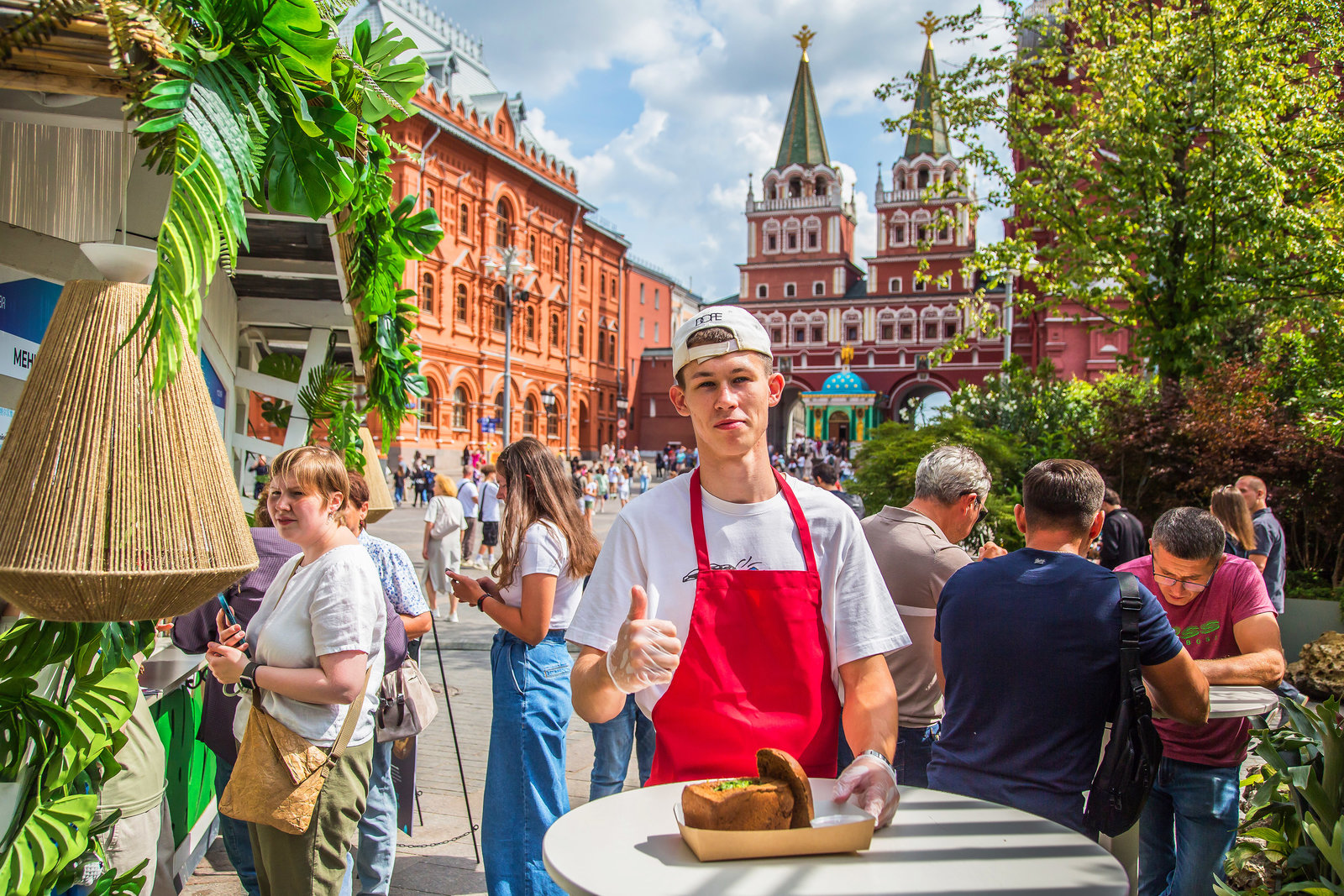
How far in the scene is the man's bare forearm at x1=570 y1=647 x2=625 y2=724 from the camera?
1.86 m

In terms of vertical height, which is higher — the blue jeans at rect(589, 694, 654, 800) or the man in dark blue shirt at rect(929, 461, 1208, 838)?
the man in dark blue shirt at rect(929, 461, 1208, 838)

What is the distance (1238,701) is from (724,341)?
90.8 inches

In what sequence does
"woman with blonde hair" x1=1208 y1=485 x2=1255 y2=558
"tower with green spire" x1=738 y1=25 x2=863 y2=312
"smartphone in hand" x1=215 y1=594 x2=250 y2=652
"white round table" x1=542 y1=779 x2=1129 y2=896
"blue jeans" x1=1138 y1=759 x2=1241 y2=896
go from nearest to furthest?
"white round table" x1=542 y1=779 x2=1129 y2=896 < "smartphone in hand" x1=215 y1=594 x2=250 y2=652 < "blue jeans" x1=1138 y1=759 x2=1241 y2=896 < "woman with blonde hair" x1=1208 y1=485 x2=1255 y2=558 < "tower with green spire" x1=738 y1=25 x2=863 y2=312

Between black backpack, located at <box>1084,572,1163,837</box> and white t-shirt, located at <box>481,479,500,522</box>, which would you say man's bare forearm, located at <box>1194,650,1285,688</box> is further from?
white t-shirt, located at <box>481,479,500,522</box>

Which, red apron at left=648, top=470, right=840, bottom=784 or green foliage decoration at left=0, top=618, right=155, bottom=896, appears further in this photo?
green foliage decoration at left=0, top=618, right=155, bottom=896

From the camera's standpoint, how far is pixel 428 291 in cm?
3772

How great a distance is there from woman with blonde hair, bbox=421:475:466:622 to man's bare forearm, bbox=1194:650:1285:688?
8.52 meters

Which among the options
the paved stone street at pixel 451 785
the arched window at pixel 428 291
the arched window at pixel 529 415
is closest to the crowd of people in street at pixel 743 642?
the paved stone street at pixel 451 785

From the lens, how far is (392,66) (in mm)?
2482

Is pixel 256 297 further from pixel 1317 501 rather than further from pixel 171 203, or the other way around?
pixel 1317 501

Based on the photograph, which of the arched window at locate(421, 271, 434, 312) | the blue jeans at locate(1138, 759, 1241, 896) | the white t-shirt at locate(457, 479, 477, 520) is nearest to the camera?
the blue jeans at locate(1138, 759, 1241, 896)

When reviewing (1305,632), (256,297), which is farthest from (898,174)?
(256,297)

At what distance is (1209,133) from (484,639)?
10588 millimetres

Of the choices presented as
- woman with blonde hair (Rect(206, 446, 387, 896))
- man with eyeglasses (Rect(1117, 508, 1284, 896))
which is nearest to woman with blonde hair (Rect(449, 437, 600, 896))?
woman with blonde hair (Rect(206, 446, 387, 896))
